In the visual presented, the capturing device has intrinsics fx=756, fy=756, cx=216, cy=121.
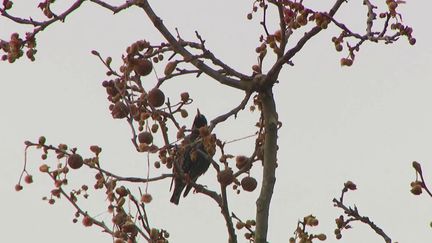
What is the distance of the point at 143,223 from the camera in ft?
14.4

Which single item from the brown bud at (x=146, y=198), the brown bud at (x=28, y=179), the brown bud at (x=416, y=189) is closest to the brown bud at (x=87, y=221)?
the brown bud at (x=28, y=179)

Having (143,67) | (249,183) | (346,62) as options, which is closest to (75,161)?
(143,67)

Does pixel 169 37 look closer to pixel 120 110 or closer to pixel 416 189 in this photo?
pixel 120 110

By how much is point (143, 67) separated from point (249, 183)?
899mm

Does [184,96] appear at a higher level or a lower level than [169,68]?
higher

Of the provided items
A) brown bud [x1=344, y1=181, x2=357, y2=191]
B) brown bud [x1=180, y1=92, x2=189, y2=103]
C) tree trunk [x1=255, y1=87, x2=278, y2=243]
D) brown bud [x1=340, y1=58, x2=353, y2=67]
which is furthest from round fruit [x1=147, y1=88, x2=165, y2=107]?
brown bud [x1=344, y1=181, x2=357, y2=191]

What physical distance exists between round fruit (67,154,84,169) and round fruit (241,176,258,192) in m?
0.90

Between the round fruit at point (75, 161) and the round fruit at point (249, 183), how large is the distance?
899 millimetres

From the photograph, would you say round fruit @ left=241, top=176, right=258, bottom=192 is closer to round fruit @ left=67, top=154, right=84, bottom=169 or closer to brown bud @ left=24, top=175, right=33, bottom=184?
round fruit @ left=67, top=154, right=84, bottom=169

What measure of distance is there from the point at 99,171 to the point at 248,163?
0.81 m

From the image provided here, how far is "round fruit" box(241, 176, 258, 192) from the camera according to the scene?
13.7 ft

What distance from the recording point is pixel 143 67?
12.6ft

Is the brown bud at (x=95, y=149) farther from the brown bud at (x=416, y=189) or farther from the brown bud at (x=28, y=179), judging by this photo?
the brown bud at (x=416, y=189)

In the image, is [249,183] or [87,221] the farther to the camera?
[87,221]
